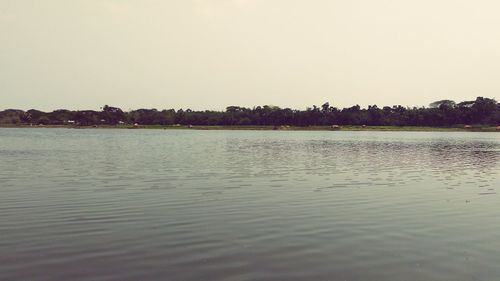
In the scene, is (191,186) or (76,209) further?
(191,186)

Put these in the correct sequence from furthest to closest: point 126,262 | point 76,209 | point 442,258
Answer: point 76,209, point 442,258, point 126,262

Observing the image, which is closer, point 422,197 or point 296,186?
point 422,197

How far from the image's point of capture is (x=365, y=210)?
25.1 metres

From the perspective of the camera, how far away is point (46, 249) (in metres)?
16.0

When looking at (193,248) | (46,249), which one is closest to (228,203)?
(193,248)

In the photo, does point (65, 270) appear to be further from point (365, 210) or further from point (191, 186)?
point (191, 186)

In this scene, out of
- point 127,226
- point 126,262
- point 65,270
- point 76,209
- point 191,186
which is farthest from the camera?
point 191,186

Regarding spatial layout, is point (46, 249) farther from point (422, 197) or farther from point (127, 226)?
point (422, 197)

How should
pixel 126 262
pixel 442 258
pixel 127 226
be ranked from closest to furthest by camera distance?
pixel 126 262
pixel 442 258
pixel 127 226

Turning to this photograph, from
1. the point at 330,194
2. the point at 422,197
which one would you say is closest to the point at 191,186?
the point at 330,194

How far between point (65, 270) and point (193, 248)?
14.7ft

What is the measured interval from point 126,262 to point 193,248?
265cm

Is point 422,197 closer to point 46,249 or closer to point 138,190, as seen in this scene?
point 138,190

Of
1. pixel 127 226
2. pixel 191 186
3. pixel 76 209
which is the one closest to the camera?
pixel 127 226
